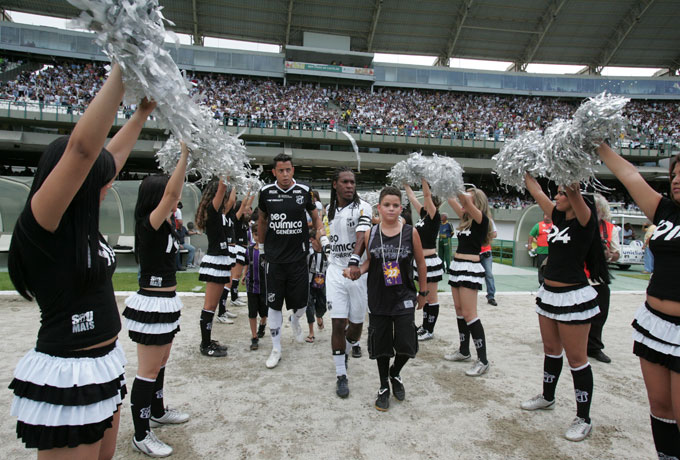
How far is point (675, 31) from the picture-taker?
36500 millimetres

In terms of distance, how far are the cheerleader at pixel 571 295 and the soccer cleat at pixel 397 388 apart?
1062 mm

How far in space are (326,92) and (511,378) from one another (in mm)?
37659

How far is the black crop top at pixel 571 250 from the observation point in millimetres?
3217

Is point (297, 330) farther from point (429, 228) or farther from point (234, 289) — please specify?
point (234, 289)

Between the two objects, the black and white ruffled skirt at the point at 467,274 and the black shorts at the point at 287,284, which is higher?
the black and white ruffled skirt at the point at 467,274

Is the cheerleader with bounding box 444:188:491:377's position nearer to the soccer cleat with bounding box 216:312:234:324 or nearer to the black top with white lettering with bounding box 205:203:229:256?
the black top with white lettering with bounding box 205:203:229:256

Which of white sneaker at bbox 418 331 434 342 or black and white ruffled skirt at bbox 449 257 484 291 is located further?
white sneaker at bbox 418 331 434 342

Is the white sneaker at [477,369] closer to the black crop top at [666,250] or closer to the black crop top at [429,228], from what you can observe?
the black crop top at [429,228]

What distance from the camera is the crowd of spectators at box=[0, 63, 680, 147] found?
32.8m

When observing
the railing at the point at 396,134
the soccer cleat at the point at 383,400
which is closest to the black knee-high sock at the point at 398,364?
the soccer cleat at the point at 383,400

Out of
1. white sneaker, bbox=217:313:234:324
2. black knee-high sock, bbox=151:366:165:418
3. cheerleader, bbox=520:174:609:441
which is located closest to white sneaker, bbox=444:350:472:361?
cheerleader, bbox=520:174:609:441

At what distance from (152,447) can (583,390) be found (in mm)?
3266

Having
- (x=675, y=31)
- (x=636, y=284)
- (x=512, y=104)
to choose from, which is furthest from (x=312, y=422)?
(x=675, y=31)

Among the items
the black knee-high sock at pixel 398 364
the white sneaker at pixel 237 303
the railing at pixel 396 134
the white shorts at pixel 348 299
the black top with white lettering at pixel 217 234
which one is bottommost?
the white sneaker at pixel 237 303
